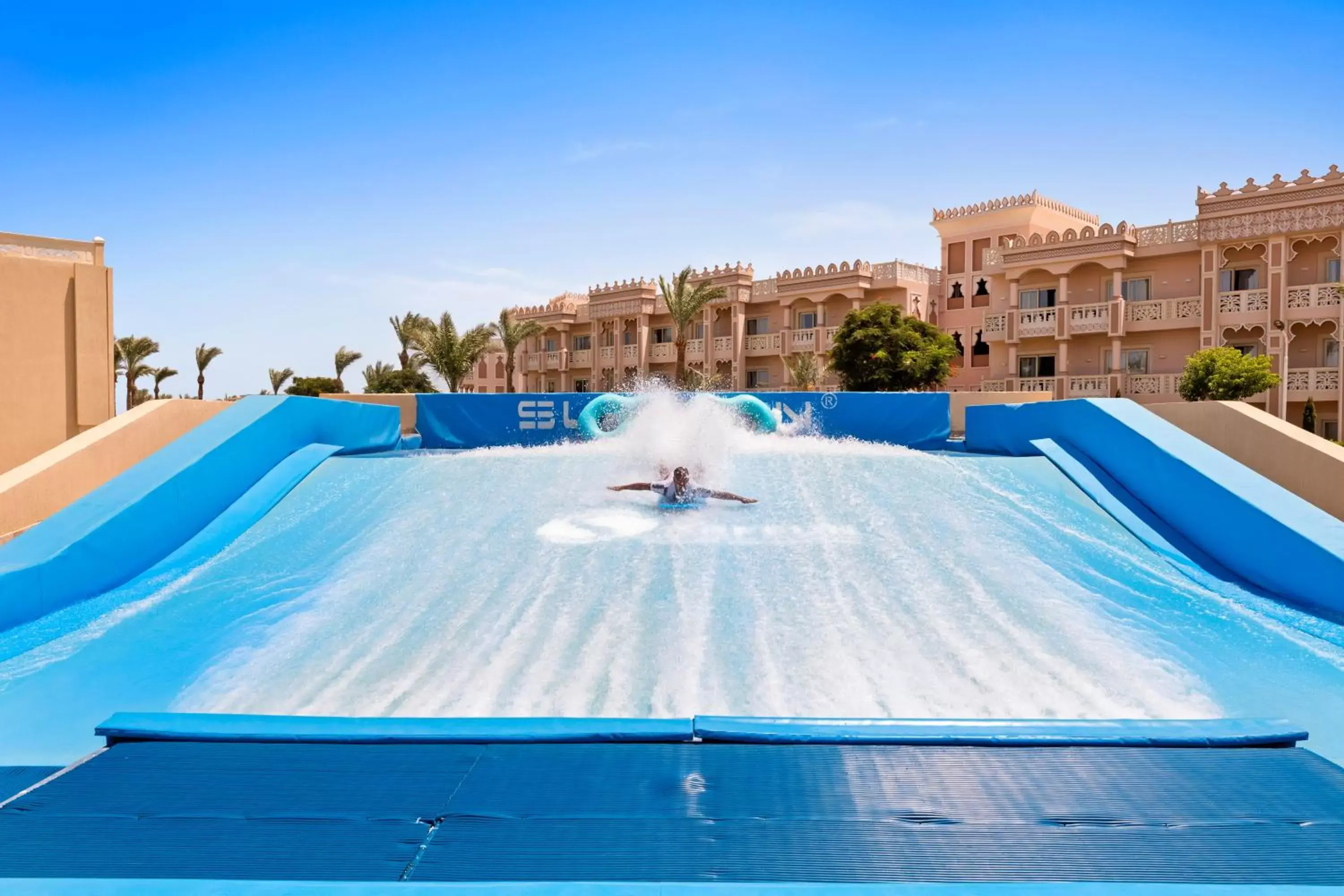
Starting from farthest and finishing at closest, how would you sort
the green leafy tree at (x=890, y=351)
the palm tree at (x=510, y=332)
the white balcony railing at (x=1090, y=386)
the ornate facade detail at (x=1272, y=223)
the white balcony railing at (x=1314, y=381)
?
the palm tree at (x=510, y=332), the green leafy tree at (x=890, y=351), the white balcony railing at (x=1090, y=386), the ornate facade detail at (x=1272, y=223), the white balcony railing at (x=1314, y=381)

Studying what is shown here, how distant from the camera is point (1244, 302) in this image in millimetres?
27500

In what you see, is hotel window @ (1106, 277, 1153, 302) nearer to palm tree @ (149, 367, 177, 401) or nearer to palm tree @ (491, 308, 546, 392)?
palm tree @ (491, 308, 546, 392)

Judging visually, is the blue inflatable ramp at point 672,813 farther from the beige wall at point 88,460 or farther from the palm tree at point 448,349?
the palm tree at point 448,349

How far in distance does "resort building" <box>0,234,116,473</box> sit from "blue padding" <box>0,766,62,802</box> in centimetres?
1188

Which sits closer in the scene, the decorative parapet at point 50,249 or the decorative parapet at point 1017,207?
the decorative parapet at point 50,249

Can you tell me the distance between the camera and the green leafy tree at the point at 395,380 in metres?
45.6

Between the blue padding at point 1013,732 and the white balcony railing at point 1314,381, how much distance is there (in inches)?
1054

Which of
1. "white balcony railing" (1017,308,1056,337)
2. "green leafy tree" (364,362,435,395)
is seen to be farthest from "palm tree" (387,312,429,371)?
"white balcony railing" (1017,308,1056,337)

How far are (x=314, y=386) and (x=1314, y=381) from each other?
41269 millimetres

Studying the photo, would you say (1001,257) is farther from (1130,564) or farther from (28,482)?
(28,482)

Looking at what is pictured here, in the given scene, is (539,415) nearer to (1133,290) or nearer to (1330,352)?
(1133,290)

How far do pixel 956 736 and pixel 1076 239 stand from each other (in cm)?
3105

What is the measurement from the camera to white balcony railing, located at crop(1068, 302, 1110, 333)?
99.0ft

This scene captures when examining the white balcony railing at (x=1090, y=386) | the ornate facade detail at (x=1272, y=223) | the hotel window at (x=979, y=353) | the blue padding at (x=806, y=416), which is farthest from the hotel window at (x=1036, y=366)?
the blue padding at (x=806, y=416)
